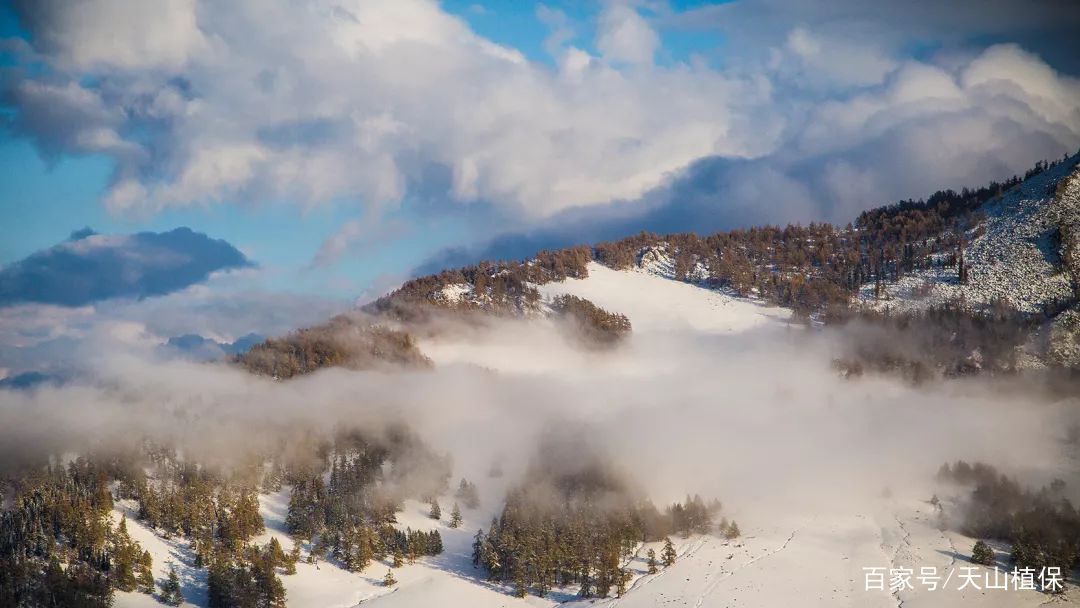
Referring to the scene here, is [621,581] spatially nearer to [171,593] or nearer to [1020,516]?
[1020,516]

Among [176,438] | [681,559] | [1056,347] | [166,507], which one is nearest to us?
[681,559]

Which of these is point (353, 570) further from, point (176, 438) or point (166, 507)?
point (176, 438)

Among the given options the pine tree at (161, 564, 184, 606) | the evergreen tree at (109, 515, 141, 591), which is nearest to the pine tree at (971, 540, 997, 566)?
the pine tree at (161, 564, 184, 606)

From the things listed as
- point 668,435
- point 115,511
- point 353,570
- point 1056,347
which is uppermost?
point 1056,347

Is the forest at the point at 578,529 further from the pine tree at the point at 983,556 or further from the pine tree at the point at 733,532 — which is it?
the pine tree at the point at 983,556

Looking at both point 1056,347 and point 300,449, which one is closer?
point 300,449

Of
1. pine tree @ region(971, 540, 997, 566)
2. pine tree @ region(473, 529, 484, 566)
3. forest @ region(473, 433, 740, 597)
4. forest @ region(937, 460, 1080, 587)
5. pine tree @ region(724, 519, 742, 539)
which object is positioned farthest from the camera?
pine tree @ region(724, 519, 742, 539)

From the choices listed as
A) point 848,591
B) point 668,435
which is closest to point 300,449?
point 668,435

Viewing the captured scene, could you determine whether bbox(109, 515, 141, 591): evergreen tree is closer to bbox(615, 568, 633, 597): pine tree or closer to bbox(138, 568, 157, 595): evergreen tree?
bbox(138, 568, 157, 595): evergreen tree

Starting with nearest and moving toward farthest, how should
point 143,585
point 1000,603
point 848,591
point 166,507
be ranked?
point 1000,603, point 848,591, point 143,585, point 166,507
